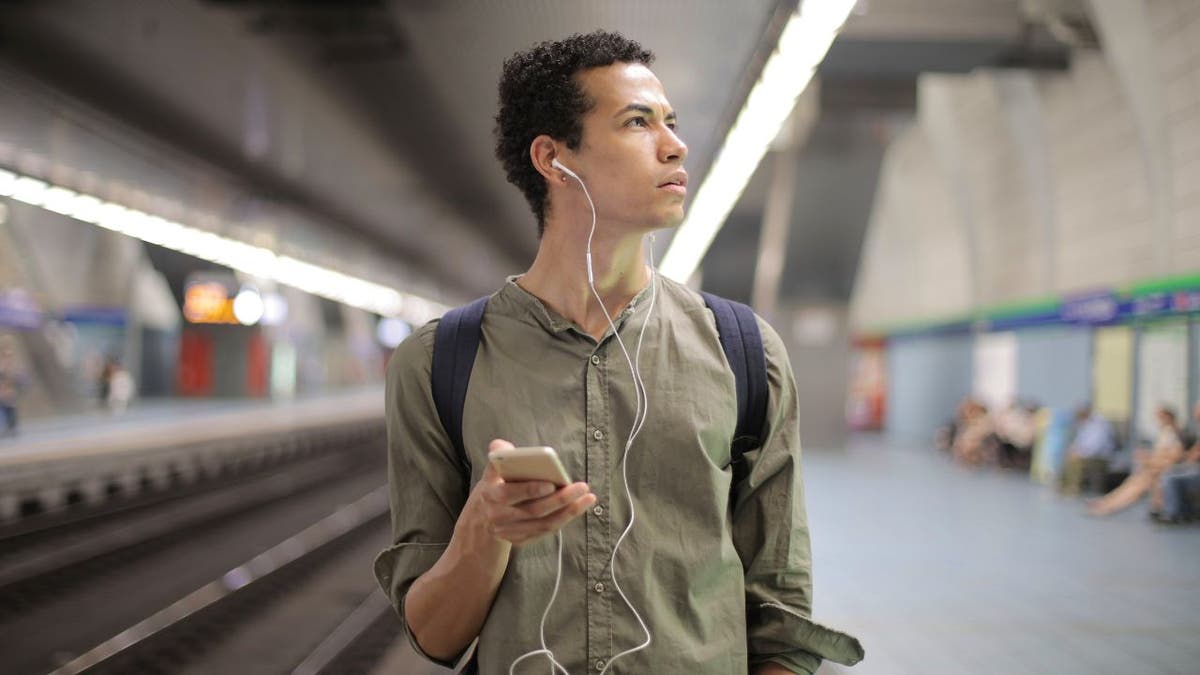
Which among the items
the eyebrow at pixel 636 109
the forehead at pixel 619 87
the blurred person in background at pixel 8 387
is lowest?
the blurred person in background at pixel 8 387

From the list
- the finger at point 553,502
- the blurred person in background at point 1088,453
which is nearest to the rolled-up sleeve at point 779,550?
the finger at point 553,502

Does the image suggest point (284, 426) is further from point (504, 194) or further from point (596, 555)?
→ point (596, 555)

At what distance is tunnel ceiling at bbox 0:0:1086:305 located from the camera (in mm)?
7945

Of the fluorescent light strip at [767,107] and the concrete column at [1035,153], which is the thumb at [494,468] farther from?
the concrete column at [1035,153]

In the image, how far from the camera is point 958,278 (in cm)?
2341

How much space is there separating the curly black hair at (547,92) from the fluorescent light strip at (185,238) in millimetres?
3209

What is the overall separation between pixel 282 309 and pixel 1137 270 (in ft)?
75.1

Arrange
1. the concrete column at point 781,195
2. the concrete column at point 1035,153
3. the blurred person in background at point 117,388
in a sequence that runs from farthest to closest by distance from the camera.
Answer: the blurred person in background at point 117,388 → the concrete column at point 1035,153 → the concrete column at point 781,195

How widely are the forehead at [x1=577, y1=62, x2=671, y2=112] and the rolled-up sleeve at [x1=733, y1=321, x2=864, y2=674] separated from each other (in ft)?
1.57

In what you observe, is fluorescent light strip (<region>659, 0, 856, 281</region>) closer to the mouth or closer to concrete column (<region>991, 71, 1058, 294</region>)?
the mouth

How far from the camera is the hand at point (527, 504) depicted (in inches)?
48.5

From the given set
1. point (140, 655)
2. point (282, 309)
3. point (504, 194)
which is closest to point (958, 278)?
point (504, 194)

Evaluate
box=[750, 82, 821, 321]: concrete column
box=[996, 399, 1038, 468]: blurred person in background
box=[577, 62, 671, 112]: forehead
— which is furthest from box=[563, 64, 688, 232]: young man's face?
box=[996, 399, 1038, 468]: blurred person in background

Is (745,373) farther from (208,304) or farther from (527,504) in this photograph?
(208,304)
